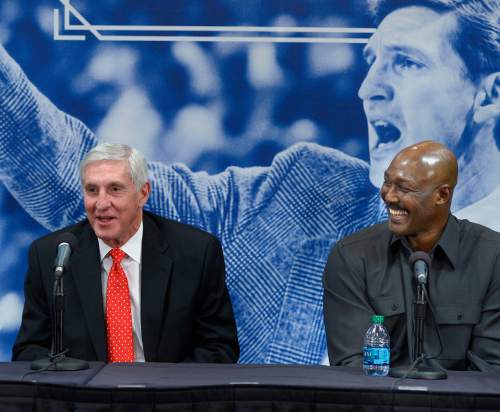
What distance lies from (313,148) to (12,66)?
1.48 m

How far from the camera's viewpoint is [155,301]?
156 inches

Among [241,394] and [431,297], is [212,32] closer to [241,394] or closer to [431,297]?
[431,297]

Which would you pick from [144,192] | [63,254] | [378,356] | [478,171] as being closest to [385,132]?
[478,171]

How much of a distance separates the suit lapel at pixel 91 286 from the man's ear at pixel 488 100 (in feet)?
6.24

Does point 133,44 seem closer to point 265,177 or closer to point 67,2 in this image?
point 67,2

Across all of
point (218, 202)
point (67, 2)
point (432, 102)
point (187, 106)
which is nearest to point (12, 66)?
point (67, 2)

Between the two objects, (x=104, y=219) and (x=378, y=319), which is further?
(x=104, y=219)

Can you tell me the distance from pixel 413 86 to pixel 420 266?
1.77 m

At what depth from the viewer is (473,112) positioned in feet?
15.3

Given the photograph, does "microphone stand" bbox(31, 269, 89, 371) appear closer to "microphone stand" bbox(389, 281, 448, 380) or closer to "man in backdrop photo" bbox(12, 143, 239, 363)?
"man in backdrop photo" bbox(12, 143, 239, 363)

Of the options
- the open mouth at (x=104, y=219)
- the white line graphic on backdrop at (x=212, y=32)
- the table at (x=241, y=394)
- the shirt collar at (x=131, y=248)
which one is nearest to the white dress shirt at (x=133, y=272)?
the shirt collar at (x=131, y=248)

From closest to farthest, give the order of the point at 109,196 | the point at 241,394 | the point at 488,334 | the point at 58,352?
1. the point at 241,394
2. the point at 58,352
3. the point at 488,334
4. the point at 109,196

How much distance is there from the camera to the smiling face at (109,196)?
3910 millimetres

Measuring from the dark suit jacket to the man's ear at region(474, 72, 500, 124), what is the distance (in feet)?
4.78
